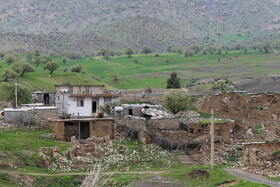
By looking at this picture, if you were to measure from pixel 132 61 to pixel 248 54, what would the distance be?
128ft

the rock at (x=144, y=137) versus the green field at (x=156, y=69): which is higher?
the green field at (x=156, y=69)

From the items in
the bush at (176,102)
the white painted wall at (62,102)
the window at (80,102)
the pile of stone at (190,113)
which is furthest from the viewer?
the bush at (176,102)

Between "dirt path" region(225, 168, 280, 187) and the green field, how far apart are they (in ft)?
190

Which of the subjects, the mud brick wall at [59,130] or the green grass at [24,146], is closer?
the green grass at [24,146]

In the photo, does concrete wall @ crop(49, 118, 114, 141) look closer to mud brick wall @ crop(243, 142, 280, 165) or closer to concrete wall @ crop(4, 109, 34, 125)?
concrete wall @ crop(4, 109, 34, 125)

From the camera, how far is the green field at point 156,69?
311ft

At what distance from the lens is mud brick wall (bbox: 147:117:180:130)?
41.0 metres

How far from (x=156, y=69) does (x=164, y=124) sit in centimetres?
10012

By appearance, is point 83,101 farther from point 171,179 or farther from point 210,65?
point 210,65

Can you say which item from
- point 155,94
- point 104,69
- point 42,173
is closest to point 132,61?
point 104,69

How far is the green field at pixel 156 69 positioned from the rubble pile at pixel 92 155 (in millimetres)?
49176

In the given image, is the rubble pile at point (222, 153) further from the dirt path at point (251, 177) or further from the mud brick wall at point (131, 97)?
the mud brick wall at point (131, 97)

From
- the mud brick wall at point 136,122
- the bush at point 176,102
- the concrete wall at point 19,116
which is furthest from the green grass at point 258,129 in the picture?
the concrete wall at point 19,116

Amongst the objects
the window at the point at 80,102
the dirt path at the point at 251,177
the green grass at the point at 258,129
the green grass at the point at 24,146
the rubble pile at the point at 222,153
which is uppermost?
the window at the point at 80,102
